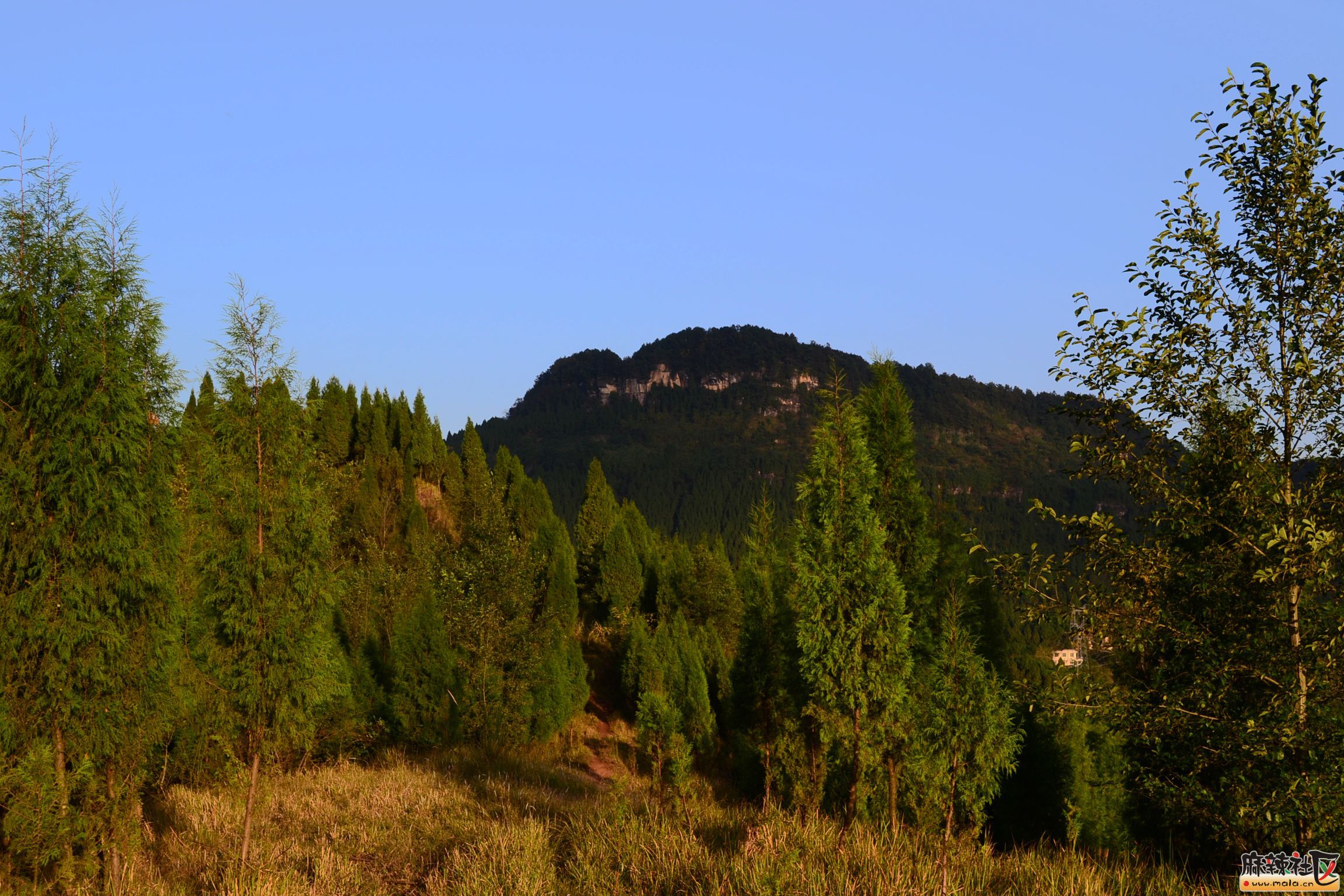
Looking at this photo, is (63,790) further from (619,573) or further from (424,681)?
(619,573)

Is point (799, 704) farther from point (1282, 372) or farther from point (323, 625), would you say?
point (1282, 372)

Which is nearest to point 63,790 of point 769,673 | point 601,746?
Result: point 769,673

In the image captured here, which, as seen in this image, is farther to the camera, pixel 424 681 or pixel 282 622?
pixel 424 681

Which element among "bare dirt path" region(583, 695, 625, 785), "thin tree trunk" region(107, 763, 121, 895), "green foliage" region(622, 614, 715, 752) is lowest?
"bare dirt path" region(583, 695, 625, 785)

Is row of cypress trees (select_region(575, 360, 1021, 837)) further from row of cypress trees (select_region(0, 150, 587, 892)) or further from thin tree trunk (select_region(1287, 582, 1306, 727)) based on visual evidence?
row of cypress trees (select_region(0, 150, 587, 892))

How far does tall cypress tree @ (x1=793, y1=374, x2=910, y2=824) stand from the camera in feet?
49.7

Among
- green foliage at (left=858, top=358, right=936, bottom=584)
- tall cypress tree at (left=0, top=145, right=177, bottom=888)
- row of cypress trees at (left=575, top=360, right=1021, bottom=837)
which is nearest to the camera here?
tall cypress tree at (left=0, top=145, right=177, bottom=888)

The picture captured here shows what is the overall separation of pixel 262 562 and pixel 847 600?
9.95m

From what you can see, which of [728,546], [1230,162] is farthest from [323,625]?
[728,546]

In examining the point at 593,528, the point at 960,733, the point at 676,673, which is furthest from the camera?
the point at 593,528

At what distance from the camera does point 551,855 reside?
8.58 m

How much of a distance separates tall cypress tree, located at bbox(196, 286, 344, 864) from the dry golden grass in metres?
1.40

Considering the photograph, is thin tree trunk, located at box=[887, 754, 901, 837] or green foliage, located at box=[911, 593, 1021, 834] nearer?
thin tree trunk, located at box=[887, 754, 901, 837]

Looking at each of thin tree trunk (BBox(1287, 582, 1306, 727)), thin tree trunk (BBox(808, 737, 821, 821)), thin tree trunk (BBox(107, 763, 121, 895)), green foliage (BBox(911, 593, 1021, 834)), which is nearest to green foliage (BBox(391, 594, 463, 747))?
thin tree trunk (BBox(808, 737, 821, 821))
